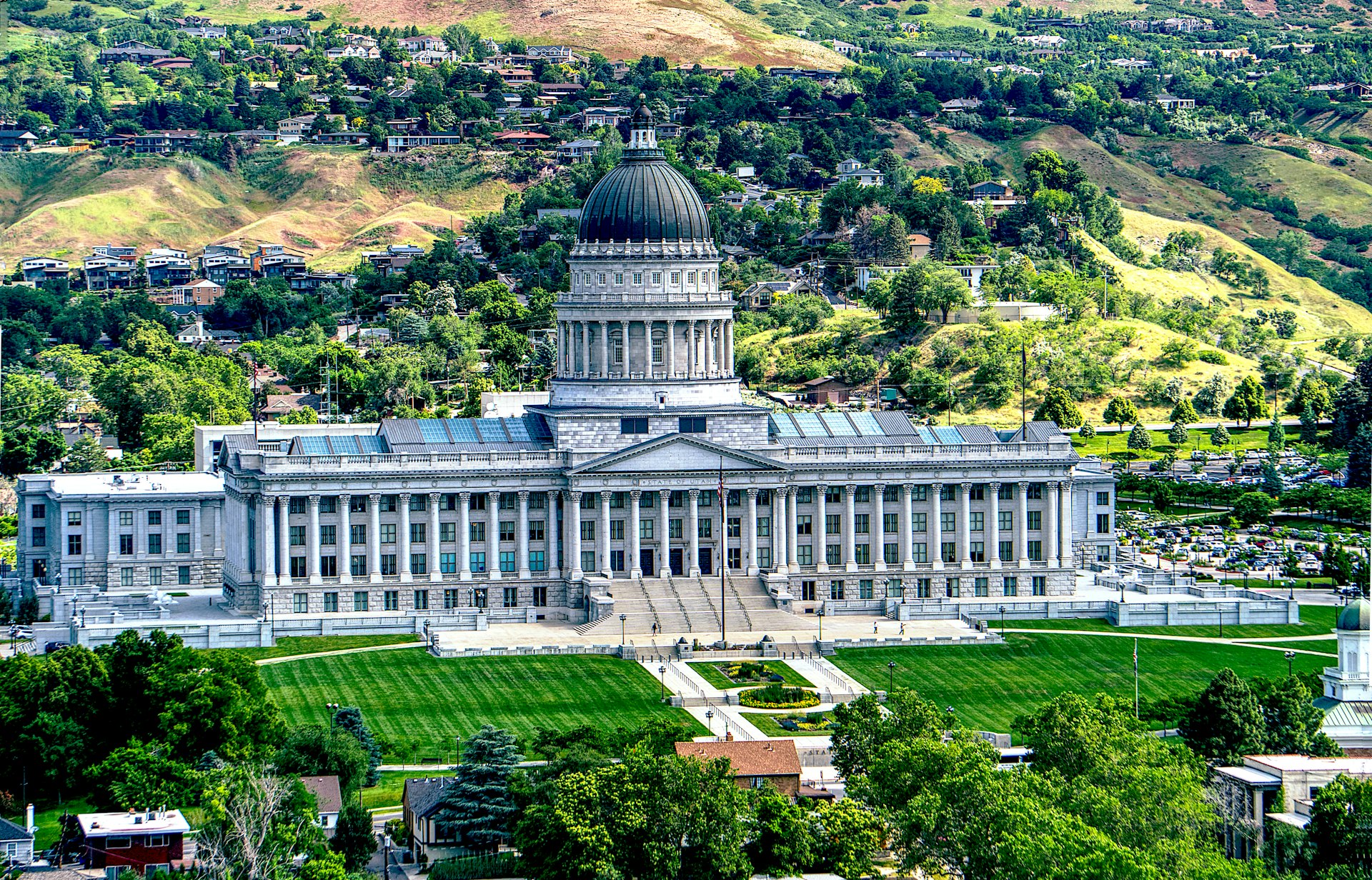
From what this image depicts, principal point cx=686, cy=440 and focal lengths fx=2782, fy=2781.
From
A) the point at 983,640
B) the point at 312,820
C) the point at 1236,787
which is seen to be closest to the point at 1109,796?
the point at 1236,787

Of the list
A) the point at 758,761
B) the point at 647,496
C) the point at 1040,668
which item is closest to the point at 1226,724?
Result: the point at 758,761

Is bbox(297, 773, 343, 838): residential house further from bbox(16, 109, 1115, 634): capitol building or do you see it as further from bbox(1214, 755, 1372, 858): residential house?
bbox(16, 109, 1115, 634): capitol building

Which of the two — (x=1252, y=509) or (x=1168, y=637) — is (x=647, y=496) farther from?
(x=1252, y=509)

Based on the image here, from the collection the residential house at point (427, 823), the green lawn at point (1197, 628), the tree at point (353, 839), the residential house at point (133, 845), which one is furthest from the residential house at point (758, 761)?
the green lawn at point (1197, 628)

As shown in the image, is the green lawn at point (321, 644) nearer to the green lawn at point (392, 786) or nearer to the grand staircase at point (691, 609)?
the grand staircase at point (691, 609)

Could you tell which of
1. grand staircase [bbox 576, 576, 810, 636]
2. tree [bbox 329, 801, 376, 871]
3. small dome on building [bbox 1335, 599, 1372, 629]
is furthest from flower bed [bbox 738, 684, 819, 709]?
tree [bbox 329, 801, 376, 871]
